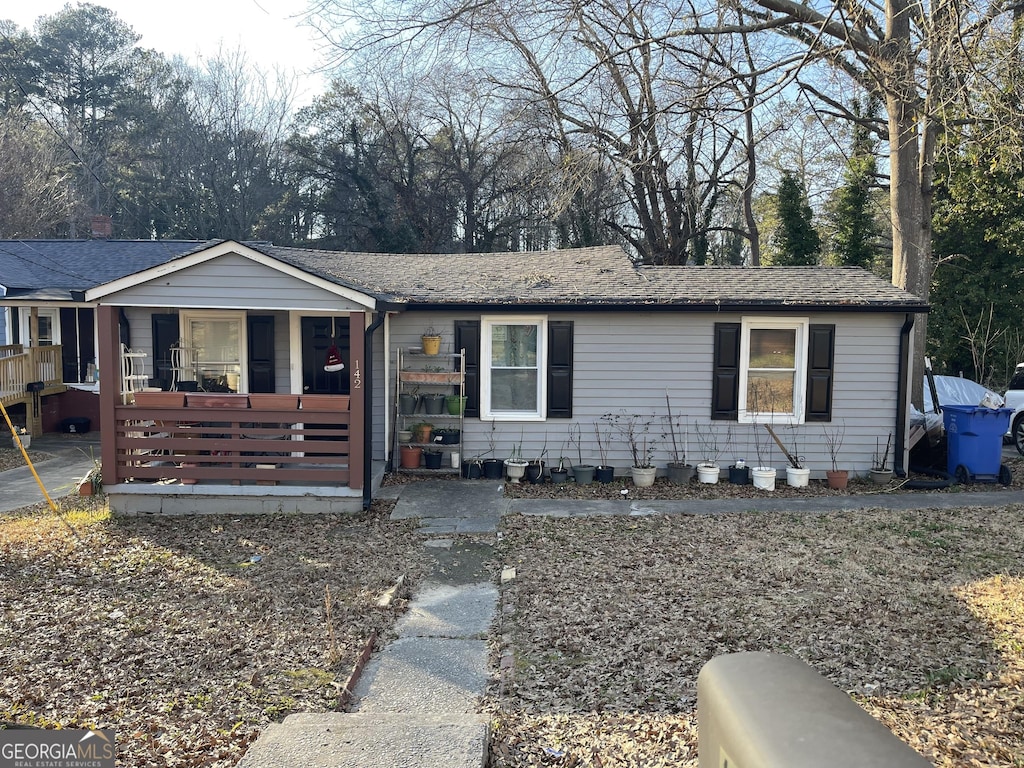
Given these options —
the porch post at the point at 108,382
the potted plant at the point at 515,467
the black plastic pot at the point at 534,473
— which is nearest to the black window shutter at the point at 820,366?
the black plastic pot at the point at 534,473

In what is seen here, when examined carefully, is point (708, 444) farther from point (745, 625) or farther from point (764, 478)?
point (745, 625)

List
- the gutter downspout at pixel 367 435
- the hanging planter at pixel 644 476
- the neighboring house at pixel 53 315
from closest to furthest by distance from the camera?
the gutter downspout at pixel 367 435, the hanging planter at pixel 644 476, the neighboring house at pixel 53 315

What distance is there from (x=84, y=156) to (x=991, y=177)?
107ft

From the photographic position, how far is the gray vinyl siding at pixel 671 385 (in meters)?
10.1

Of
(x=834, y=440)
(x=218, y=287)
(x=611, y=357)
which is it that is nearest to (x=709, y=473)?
(x=834, y=440)

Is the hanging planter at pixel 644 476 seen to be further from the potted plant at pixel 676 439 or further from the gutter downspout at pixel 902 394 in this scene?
the gutter downspout at pixel 902 394

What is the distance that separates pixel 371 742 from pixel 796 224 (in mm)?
20978

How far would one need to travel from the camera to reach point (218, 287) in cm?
812

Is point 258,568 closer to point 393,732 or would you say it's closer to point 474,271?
point 393,732

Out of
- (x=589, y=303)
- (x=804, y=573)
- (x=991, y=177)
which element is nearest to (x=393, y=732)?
(x=804, y=573)

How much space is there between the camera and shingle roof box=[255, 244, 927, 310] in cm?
980

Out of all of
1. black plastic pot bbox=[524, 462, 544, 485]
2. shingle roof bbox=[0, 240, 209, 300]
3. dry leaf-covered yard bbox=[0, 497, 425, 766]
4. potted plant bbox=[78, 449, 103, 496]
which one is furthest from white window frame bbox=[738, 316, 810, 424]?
shingle roof bbox=[0, 240, 209, 300]

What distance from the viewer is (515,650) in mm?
4762

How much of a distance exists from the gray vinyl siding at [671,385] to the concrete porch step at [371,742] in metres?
6.61
